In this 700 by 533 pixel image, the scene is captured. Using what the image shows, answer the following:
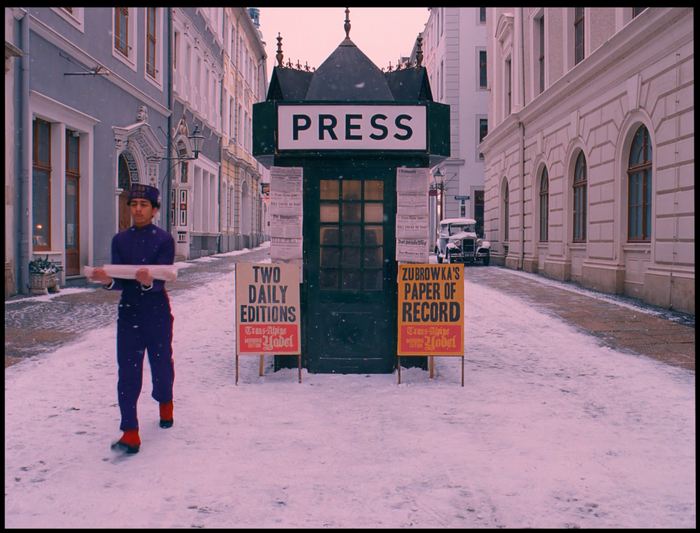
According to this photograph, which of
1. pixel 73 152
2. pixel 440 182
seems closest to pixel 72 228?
pixel 73 152

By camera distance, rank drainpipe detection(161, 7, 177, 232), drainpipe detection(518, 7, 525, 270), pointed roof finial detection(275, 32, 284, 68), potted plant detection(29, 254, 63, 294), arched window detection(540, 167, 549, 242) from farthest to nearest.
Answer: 1. drainpipe detection(161, 7, 177, 232)
2. drainpipe detection(518, 7, 525, 270)
3. arched window detection(540, 167, 549, 242)
4. potted plant detection(29, 254, 63, 294)
5. pointed roof finial detection(275, 32, 284, 68)

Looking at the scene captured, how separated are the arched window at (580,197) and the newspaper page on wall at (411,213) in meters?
11.4

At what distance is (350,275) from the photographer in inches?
229

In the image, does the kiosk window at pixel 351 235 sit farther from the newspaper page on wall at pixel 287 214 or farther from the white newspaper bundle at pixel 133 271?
the white newspaper bundle at pixel 133 271

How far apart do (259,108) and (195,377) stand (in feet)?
9.03

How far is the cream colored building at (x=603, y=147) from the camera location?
10648mm

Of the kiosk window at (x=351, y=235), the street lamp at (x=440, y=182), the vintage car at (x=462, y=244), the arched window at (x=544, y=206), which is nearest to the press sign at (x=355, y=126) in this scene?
the kiosk window at (x=351, y=235)

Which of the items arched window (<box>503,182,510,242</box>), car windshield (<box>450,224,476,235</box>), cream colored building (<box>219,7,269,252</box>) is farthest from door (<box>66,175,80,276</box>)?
arched window (<box>503,182,510,242</box>)

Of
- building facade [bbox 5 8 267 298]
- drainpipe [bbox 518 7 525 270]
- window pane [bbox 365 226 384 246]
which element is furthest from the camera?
drainpipe [bbox 518 7 525 270]

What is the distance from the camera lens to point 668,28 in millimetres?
10844

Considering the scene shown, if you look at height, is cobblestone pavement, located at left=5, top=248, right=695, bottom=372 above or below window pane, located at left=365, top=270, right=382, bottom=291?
below

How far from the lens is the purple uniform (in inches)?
150

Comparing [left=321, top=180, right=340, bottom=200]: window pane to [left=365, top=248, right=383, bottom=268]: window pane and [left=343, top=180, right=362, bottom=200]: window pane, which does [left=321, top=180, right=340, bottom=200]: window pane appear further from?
[left=365, top=248, right=383, bottom=268]: window pane

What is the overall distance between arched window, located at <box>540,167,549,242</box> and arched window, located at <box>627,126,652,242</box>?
6.04m
